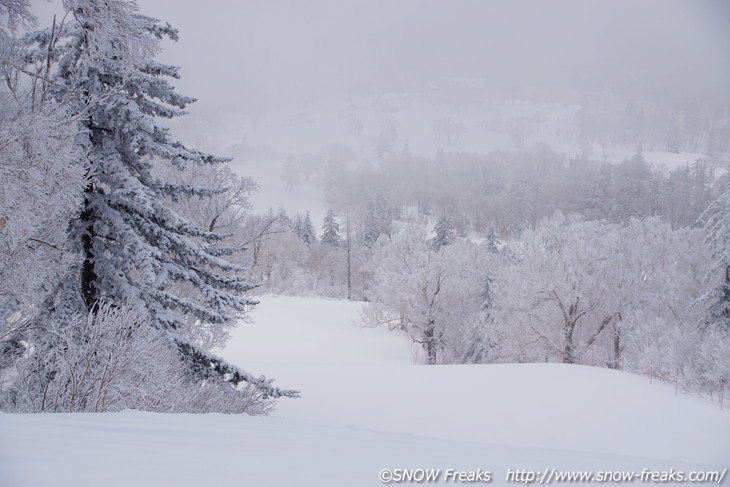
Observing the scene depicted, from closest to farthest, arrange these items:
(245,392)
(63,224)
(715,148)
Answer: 1. (63,224)
2. (245,392)
3. (715,148)

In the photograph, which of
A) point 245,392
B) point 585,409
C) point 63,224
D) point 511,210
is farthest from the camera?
point 511,210

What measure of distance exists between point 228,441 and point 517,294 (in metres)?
21.9

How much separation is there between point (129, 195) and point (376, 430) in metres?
5.88

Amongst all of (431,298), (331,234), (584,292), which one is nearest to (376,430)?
(584,292)

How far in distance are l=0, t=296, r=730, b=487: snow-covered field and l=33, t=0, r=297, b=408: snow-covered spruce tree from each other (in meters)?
3.19

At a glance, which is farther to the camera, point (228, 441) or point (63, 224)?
point (63, 224)

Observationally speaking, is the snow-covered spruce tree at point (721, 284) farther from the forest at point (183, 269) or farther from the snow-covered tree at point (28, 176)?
the snow-covered tree at point (28, 176)

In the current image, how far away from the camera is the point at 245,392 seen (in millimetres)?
8859

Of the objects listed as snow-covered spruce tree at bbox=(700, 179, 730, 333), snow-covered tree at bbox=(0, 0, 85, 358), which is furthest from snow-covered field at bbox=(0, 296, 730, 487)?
snow-covered spruce tree at bbox=(700, 179, 730, 333)

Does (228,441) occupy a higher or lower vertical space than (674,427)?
higher

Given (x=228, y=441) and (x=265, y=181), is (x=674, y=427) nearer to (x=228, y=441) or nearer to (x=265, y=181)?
(x=228, y=441)

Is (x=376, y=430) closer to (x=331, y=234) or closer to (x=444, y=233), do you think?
(x=444, y=233)

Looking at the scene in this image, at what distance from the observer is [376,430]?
6.70 meters

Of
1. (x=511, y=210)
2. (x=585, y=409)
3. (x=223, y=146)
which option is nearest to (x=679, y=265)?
(x=585, y=409)
